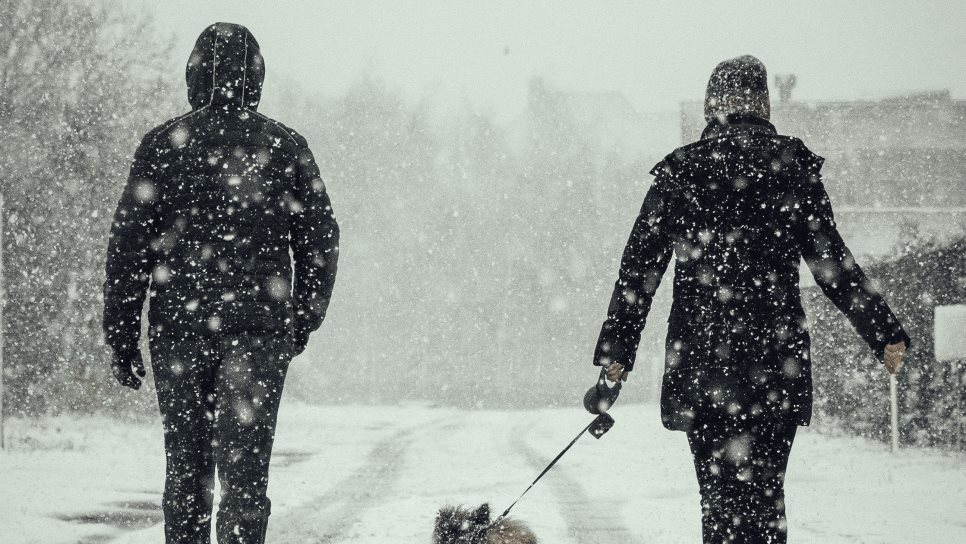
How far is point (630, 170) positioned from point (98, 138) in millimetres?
39953

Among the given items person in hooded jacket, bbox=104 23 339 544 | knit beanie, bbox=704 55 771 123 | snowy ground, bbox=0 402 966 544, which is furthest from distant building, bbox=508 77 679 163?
person in hooded jacket, bbox=104 23 339 544

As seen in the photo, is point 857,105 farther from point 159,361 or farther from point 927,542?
point 159,361

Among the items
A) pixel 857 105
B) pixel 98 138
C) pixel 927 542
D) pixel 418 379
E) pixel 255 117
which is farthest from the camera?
pixel 418 379

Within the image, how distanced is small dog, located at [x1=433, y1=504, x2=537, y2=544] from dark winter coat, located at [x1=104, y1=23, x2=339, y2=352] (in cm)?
90

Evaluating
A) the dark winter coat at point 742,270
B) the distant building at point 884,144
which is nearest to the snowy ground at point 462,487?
the dark winter coat at point 742,270

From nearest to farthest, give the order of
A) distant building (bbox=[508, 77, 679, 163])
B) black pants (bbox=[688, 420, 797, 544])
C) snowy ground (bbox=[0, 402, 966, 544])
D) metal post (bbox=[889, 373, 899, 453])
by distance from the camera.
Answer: black pants (bbox=[688, 420, 797, 544]), snowy ground (bbox=[0, 402, 966, 544]), metal post (bbox=[889, 373, 899, 453]), distant building (bbox=[508, 77, 679, 163])

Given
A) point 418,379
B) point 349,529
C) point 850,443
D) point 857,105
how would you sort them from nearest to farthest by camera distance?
point 349,529
point 850,443
point 857,105
point 418,379

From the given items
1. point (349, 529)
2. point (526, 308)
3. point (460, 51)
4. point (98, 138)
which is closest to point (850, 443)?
point (349, 529)

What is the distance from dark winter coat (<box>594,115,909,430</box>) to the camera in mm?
3182

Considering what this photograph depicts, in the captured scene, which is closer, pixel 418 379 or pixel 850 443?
pixel 850 443

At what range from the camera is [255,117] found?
11.3ft

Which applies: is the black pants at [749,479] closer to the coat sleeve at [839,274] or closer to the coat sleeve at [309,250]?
the coat sleeve at [839,274]

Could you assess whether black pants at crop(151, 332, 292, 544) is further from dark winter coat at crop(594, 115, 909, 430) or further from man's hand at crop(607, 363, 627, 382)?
dark winter coat at crop(594, 115, 909, 430)

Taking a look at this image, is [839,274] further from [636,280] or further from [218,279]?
[218,279]
